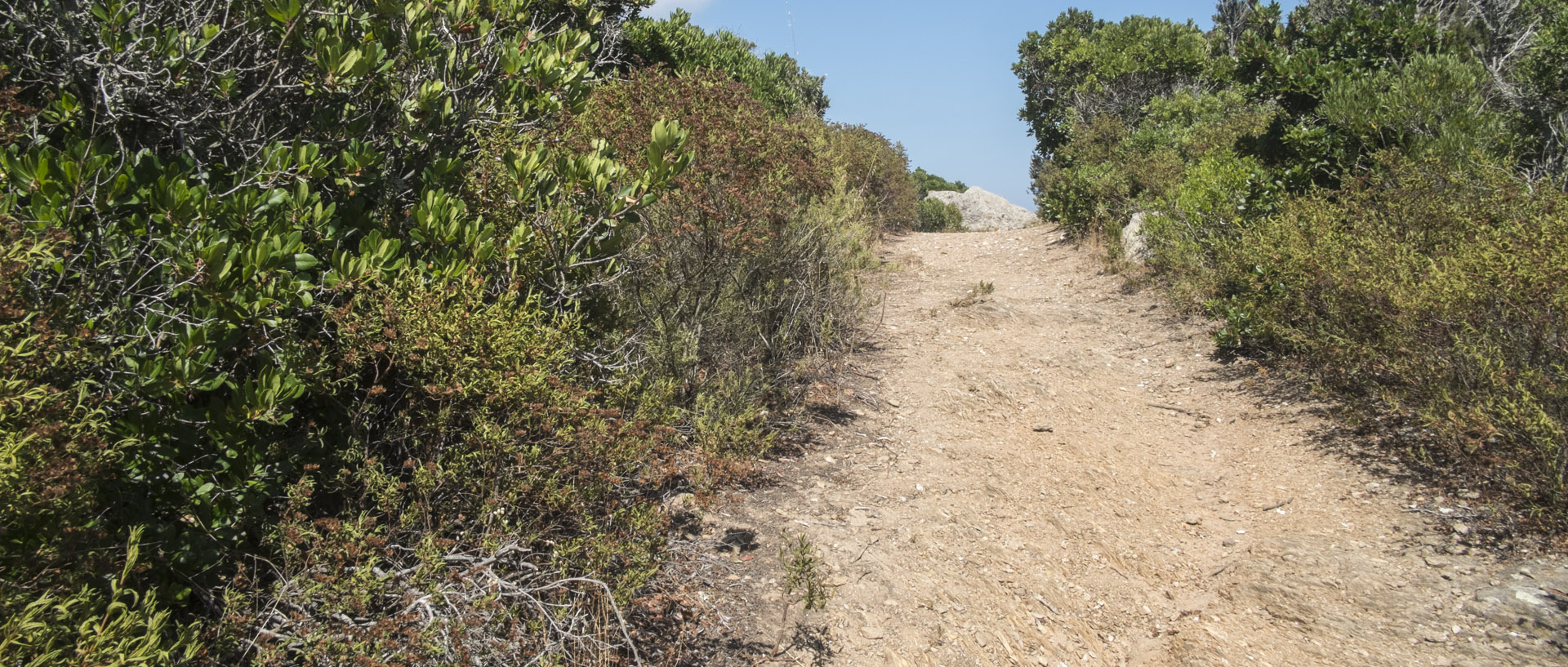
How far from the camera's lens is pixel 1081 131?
16.5 meters

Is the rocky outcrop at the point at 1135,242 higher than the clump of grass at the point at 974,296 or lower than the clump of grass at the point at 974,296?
higher

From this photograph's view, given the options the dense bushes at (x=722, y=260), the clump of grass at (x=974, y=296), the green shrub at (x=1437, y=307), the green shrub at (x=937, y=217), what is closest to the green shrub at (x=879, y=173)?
the green shrub at (x=937, y=217)

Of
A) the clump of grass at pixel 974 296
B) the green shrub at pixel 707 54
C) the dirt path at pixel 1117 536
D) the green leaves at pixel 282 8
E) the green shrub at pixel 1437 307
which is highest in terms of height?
the green shrub at pixel 707 54

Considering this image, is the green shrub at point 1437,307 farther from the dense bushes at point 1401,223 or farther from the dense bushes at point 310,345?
the dense bushes at point 310,345

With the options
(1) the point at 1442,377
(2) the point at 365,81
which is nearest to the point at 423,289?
(2) the point at 365,81

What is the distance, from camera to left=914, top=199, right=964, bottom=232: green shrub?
19.6 m

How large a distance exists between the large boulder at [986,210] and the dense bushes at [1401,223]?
35.0 feet

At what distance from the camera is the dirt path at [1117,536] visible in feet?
12.4

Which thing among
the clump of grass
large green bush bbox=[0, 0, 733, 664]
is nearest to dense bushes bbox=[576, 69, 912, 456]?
large green bush bbox=[0, 0, 733, 664]

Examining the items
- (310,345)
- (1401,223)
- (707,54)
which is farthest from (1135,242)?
(310,345)

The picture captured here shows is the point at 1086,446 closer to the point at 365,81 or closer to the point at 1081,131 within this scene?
the point at 365,81

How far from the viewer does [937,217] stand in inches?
794

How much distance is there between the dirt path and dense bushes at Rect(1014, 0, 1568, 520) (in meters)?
0.50

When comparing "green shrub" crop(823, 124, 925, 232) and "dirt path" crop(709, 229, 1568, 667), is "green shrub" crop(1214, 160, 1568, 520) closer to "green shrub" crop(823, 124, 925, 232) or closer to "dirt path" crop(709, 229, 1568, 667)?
"dirt path" crop(709, 229, 1568, 667)
